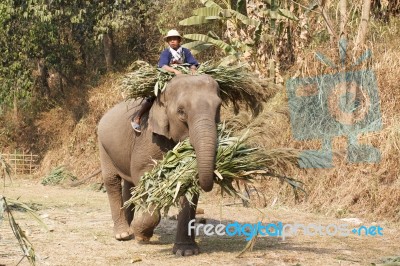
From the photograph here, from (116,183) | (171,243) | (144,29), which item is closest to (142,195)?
(171,243)

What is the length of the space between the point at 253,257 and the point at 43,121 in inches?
889

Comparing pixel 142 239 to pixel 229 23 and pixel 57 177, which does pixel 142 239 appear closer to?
pixel 229 23

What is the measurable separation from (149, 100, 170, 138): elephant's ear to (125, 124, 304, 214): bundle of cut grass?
46cm

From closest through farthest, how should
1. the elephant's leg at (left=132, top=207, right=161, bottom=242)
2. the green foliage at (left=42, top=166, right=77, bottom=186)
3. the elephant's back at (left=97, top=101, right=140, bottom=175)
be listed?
the elephant's leg at (left=132, top=207, right=161, bottom=242) < the elephant's back at (left=97, top=101, right=140, bottom=175) < the green foliage at (left=42, top=166, right=77, bottom=186)

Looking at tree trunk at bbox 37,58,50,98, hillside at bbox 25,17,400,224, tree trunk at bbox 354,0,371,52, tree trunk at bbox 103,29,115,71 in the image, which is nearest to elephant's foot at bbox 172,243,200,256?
hillside at bbox 25,17,400,224

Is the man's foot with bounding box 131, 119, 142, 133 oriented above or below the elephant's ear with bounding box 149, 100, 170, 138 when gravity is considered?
below

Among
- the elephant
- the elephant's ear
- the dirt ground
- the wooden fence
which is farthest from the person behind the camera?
the wooden fence

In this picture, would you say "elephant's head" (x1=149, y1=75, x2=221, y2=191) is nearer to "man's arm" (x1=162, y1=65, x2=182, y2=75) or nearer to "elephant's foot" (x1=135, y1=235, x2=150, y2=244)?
"man's arm" (x1=162, y1=65, x2=182, y2=75)

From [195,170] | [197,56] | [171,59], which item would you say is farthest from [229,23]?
[195,170]

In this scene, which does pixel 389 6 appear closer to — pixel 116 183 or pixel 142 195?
pixel 116 183

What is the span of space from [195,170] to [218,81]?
59.1 inches

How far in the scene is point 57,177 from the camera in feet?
83.9

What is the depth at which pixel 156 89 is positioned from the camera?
964 cm

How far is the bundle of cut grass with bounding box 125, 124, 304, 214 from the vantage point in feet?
29.2
